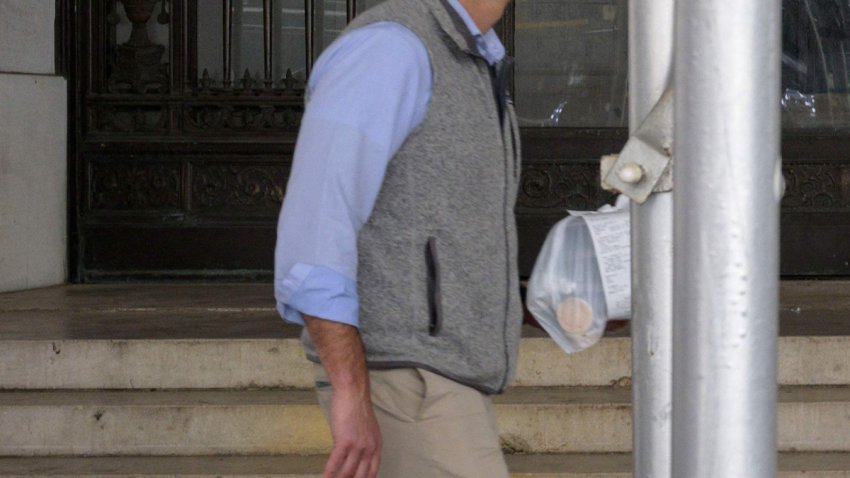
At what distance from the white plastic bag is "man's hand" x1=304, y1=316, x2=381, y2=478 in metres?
0.35

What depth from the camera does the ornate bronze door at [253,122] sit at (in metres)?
7.46

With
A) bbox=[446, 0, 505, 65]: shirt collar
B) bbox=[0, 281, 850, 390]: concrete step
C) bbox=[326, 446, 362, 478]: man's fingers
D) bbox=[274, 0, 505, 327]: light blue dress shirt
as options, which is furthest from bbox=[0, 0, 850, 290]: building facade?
bbox=[326, 446, 362, 478]: man's fingers

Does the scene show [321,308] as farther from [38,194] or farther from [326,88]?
[38,194]

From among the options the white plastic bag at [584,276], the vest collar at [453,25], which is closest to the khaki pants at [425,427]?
the white plastic bag at [584,276]

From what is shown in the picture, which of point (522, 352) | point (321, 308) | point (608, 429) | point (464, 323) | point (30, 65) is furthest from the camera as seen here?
point (30, 65)

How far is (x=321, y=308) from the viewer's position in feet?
8.20

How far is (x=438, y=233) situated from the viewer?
2.66 metres

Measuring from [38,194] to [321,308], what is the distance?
Result: 508cm

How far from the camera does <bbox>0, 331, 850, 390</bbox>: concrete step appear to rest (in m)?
5.53

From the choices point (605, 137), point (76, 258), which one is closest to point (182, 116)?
point (76, 258)

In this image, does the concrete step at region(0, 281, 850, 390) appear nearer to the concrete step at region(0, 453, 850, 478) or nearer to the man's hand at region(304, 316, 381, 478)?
the concrete step at region(0, 453, 850, 478)

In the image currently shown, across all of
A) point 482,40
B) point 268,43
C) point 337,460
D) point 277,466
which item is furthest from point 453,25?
point 268,43

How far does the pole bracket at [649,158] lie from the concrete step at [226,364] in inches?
151

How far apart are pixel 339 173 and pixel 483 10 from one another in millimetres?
500
